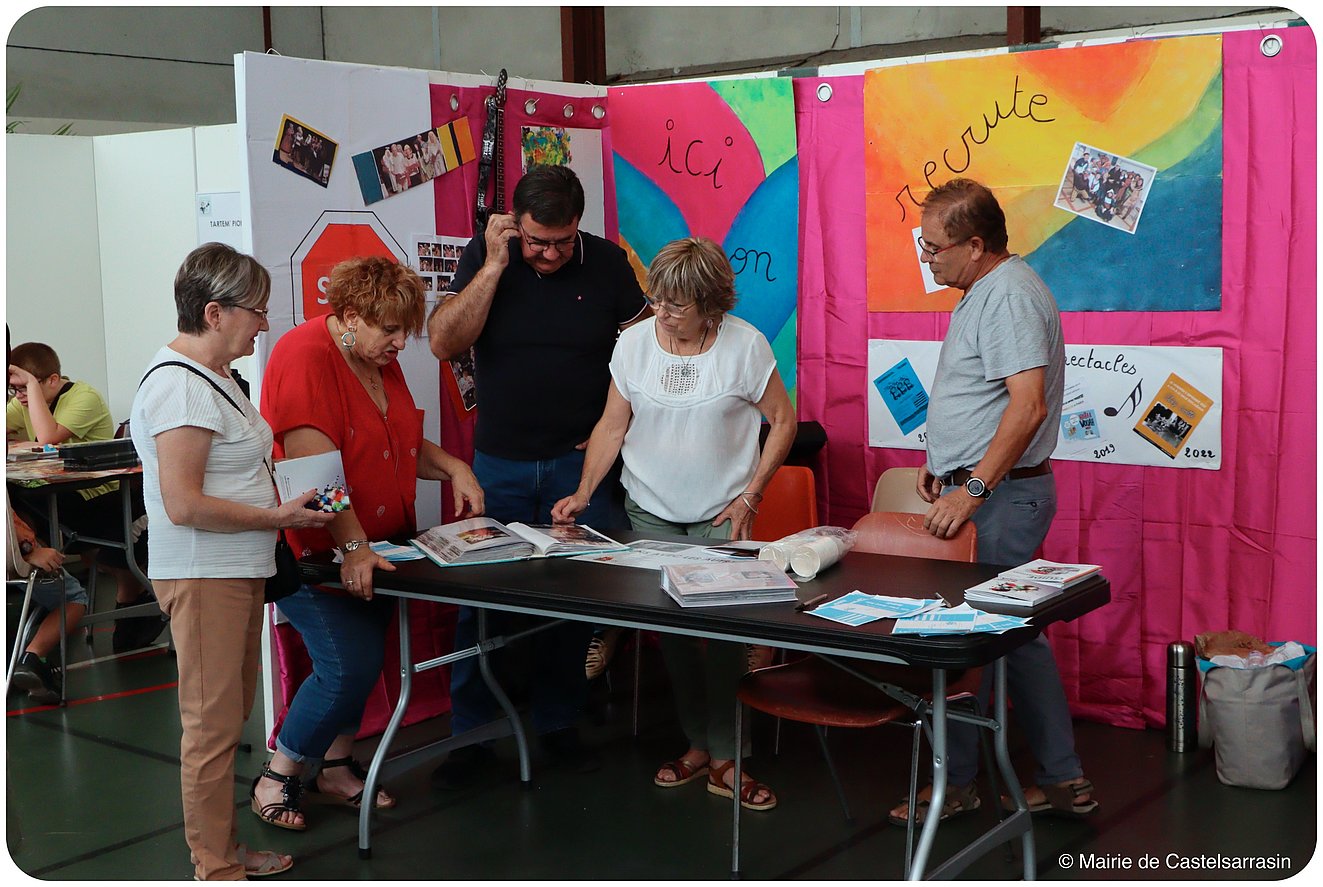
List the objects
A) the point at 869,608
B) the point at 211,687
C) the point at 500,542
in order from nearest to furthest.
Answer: the point at 869,608 < the point at 211,687 < the point at 500,542

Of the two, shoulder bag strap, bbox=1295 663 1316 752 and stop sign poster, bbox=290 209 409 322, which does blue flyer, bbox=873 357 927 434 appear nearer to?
shoulder bag strap, bbox=1295 663 1316 752

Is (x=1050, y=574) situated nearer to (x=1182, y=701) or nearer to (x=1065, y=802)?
(x=1065, y=802)

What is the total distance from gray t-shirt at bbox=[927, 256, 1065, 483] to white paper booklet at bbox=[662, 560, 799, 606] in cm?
67

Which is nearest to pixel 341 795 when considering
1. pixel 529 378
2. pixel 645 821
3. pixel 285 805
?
pixel 285 805

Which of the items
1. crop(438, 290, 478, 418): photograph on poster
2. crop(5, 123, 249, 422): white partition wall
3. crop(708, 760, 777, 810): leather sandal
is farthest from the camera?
crop(5, 123, 249, 422): white partition wall

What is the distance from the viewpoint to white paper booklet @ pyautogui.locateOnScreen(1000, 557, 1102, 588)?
2.78 m

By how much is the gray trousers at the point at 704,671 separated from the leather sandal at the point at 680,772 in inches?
4.0

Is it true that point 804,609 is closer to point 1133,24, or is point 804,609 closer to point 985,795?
point 985,795

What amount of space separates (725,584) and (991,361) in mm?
926

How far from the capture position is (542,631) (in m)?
3.83

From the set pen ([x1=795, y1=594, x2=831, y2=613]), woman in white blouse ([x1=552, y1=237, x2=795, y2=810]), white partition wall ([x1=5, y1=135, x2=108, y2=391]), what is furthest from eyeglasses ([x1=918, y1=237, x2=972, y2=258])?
white partition wall ([x1=5, y1=135, x2=108, y2=391])

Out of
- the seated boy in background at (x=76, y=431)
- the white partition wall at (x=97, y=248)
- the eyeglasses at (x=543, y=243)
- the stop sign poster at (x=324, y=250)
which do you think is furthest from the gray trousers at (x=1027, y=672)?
the white partition wall at (x=97, y=248)
